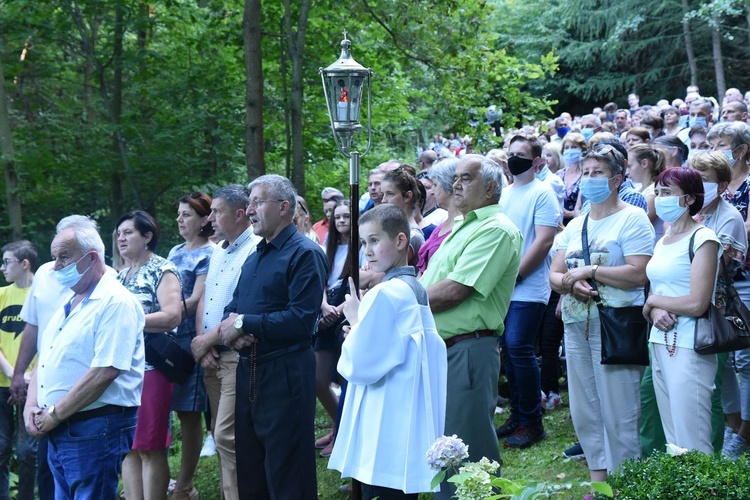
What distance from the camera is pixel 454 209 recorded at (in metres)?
6.03

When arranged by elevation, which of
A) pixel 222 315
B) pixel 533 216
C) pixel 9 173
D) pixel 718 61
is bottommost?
pixel 222 315

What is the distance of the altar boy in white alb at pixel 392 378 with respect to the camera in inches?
165

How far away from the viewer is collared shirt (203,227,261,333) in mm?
→ 6156

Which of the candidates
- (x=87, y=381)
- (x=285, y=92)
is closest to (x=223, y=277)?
(x=87, y=381)

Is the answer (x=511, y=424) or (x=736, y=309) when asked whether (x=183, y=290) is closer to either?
(x=511, y=424)

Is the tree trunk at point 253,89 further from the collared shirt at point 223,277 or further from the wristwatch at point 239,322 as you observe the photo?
the wristwatch at point 239,322

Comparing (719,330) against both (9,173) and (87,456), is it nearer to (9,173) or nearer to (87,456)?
(87,456)

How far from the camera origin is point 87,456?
4801 mm

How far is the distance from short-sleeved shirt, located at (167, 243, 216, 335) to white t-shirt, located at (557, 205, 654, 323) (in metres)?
2.84

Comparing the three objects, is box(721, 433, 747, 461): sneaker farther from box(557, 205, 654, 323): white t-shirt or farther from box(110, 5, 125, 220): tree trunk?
box(110, 5, 125, 220): tree trunk

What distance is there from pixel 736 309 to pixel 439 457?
2.75 metres

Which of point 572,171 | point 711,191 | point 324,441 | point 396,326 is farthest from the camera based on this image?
point 572,171

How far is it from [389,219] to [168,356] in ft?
8.57

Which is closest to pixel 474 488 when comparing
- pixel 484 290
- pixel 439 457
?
pixel 439 457
